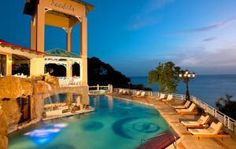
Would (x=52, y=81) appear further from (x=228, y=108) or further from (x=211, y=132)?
(x=228, y=108)

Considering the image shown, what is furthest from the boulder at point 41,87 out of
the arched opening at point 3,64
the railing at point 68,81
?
the arched opening at point 3,64

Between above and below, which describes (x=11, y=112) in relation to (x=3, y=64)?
below

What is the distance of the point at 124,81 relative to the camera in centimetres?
6125

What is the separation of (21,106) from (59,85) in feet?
12.4

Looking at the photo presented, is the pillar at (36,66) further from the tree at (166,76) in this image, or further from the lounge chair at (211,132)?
the tree at (166,76)

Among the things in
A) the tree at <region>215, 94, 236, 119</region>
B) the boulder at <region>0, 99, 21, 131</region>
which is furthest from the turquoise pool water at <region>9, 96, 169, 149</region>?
the tree at <region>215, 94, 236, 119</region>

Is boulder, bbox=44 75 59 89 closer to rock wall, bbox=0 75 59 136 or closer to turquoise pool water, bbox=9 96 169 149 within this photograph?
rock wall, bbox=0 75 59 136

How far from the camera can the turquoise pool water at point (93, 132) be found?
1089 centimetres

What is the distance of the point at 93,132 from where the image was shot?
13.0 metres

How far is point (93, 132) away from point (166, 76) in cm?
1531

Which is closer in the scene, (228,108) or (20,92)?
(20,92)

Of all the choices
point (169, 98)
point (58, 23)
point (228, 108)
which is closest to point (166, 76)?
point (169, 98)

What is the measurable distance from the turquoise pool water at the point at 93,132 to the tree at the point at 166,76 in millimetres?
8892

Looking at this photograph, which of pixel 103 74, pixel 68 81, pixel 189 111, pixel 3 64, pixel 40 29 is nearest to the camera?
pixel 189 111
